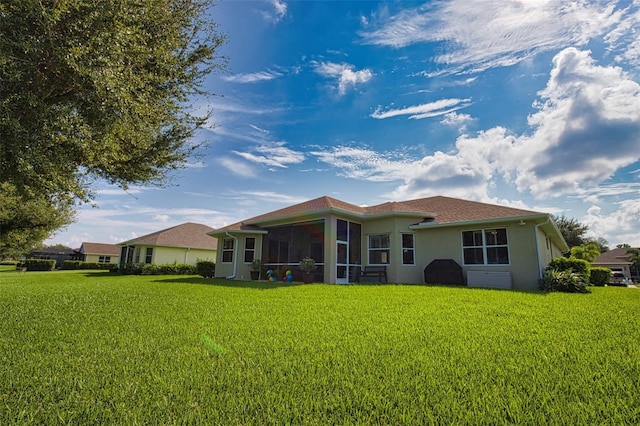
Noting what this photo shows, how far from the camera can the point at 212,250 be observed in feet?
102

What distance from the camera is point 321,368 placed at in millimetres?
3328

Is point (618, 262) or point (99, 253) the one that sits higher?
point (99, 253)

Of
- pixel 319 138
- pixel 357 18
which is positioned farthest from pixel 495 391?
pixel 319 138

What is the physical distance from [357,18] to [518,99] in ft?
24.5

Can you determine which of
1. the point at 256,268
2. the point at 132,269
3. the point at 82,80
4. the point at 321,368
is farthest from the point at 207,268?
the point at 321,368

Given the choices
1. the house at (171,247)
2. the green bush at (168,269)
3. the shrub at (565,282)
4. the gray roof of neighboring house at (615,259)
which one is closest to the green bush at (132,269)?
the green bush at (168,269)

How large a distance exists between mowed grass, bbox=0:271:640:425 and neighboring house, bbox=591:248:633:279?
46491mm

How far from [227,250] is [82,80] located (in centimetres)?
1505

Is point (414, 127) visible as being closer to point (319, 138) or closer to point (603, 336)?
point (319, 138)

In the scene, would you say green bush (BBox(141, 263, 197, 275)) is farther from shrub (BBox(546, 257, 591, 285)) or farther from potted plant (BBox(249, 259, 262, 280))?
shrub (BBox(546, 257, 591, 285))

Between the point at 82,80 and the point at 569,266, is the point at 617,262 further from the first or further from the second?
the point at 82,80

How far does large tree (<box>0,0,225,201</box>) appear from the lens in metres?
4.90

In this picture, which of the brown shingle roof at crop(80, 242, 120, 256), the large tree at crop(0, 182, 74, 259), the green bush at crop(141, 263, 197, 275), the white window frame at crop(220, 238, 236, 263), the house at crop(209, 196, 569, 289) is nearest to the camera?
the house at crop(209, 196, 569, 289)

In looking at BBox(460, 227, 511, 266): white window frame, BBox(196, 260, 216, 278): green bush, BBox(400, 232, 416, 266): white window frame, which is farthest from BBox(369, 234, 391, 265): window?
BBox(196, 260, 216, 278): green bush
